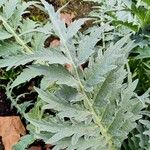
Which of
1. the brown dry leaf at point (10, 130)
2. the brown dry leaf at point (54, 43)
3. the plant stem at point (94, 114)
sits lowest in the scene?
the brown dry leaf at point (10, 130)

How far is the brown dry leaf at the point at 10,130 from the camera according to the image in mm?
1809

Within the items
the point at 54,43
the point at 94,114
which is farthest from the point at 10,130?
the point at 94,114

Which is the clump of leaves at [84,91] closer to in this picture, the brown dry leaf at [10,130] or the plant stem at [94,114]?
the plant stem at [94,114]

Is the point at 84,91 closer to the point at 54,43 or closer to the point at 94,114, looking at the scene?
the point at 94,114

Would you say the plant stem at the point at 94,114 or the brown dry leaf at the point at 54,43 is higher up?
the plant stem at the point at 94,114

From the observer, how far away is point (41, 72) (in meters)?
1.18

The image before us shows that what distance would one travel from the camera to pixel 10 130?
1839 mm

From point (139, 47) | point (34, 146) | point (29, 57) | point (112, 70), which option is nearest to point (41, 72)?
point (29, 57)

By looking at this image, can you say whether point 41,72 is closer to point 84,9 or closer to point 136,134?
point 136,134

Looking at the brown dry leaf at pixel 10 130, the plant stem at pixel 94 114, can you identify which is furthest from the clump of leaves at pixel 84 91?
the brown dry leaf at pixel 10 130

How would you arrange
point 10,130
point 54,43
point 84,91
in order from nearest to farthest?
point 84,91, point 10,130, point 54,43

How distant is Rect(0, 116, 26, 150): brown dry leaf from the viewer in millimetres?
1809

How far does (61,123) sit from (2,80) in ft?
2.60

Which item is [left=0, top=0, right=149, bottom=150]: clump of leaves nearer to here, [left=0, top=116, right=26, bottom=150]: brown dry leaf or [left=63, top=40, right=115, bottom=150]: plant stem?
[left=63, top=40, right=115, bottom=150]: plant stem
